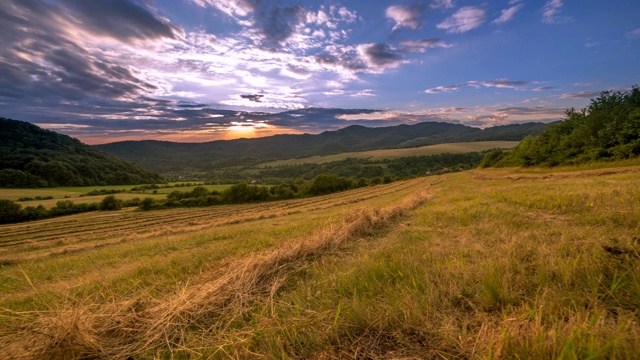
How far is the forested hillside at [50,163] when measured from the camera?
8669 cm

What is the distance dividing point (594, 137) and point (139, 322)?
162 ft

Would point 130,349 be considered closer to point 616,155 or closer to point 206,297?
point 206,297

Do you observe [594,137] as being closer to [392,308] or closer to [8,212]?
[392,308]

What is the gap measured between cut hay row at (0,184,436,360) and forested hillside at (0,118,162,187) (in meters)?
119

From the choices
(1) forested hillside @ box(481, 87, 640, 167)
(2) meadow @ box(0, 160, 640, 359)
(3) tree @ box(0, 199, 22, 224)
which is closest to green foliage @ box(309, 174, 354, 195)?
(1) forested hillside @ box(481, 87, 640, 167)

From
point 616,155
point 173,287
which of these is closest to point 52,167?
point 173,287

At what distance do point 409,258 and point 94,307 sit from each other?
4.23 m

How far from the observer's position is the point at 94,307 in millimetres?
3123

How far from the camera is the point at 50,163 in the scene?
302 ft

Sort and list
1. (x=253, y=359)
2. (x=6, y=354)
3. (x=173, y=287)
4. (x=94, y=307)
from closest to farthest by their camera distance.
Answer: (x=253, y=359), (x=6, y=354), (x=94, y=307), (x=173, y=287)

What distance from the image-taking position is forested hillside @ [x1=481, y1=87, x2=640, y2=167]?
2719 cm

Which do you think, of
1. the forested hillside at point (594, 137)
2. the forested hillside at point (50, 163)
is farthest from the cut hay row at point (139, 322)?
the forested hillside at point (50, 163)

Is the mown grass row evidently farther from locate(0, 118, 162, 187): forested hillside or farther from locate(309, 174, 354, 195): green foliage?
locate(0, 118, 162, 187): forested hillside

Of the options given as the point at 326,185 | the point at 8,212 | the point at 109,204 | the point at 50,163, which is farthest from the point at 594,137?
the point at 50,163
